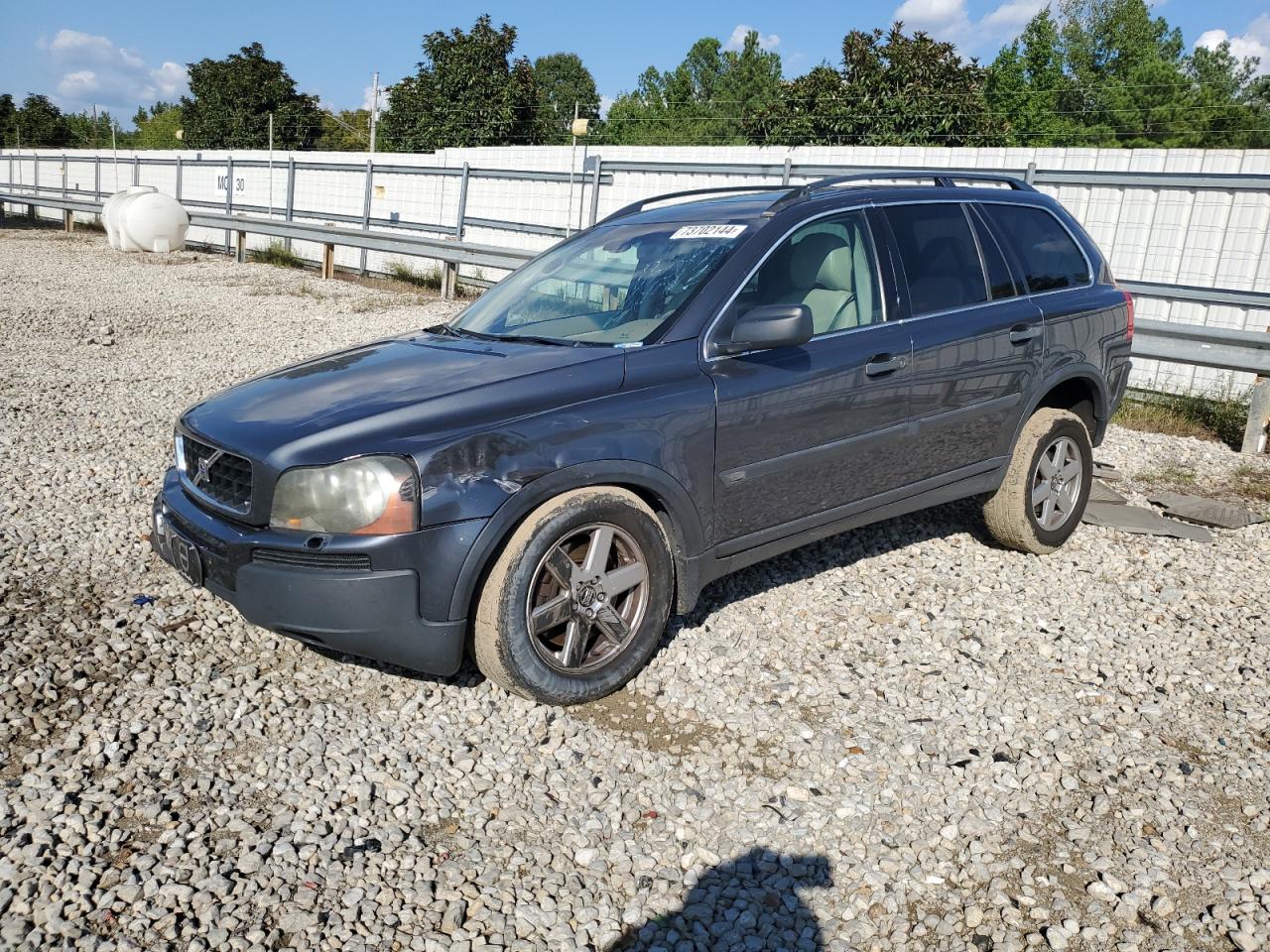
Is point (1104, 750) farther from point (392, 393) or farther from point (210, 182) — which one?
point (210, 182)

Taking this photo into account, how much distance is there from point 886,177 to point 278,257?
58.9 feet

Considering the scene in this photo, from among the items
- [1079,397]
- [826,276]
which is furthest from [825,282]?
[1079,397]

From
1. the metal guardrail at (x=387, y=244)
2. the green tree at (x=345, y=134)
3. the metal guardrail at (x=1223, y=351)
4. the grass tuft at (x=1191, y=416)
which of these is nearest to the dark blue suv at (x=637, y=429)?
the metal guardrail at (x=1223, y=351)

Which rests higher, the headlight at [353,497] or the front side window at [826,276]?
the front side window at [826,276]

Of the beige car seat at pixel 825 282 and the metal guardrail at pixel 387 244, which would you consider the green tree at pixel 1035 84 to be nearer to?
the metal guardrail at pixel 387 244

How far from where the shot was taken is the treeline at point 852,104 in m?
36.0

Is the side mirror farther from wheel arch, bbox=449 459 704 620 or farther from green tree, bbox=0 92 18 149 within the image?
green tree, bbox=0 92 18 149

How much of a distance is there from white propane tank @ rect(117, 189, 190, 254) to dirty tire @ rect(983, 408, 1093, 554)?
2135cm

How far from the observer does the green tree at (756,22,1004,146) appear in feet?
114

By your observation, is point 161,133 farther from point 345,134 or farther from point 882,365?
point 882,365

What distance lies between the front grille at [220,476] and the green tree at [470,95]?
46.1 m

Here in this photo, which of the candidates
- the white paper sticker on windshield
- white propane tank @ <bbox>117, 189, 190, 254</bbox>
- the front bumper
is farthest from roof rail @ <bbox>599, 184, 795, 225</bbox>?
white propane tank @ <bbox>117, 189, 190, 254</bbox>

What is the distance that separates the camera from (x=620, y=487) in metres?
3.72

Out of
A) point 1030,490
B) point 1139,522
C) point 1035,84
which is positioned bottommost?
point 1139,522
